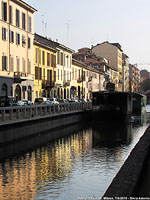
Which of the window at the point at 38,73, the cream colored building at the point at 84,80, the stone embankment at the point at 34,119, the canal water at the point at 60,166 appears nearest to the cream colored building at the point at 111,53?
the cream colored building at the point at 84,80

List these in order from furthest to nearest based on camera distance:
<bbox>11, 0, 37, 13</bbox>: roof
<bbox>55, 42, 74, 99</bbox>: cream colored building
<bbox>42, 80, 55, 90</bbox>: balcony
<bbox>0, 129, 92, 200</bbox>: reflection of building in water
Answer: <bbox>55, 42, 74, 99</bbox>: cream colored building < <bbox>42, 80, 55, 90</bbox>: balcony < <bbox>11, 0, 37, 13</bbox>: roof < <bbox>0, 129, 92, 200</bbox>: reflection of building in water

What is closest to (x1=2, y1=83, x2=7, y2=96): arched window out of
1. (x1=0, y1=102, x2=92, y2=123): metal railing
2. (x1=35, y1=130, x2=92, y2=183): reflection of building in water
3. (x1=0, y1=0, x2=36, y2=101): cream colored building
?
(x1=0, y1=0, x2=36, y2=101): cream colored building

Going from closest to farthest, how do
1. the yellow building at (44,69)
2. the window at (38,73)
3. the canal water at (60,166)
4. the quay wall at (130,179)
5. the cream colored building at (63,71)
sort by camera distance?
the quay wall at (130,179), the canal water at (60,166), the window at (38,73), the yellow building at (44,69), the cream colored building at (63,71)

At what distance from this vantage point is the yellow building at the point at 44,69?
6438 cm

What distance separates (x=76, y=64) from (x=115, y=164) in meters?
72.2

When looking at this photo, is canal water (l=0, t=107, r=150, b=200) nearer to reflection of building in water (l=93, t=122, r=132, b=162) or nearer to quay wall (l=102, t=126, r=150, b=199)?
reflection of building in water (l=93, t=122, r=132, b=162)

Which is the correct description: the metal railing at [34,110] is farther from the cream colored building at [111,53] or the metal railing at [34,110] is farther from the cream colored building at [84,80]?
the cream colored building at [111,53]

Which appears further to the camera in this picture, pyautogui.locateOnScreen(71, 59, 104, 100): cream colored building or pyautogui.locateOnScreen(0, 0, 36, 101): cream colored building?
pyautogui.locateOnScreen(71, 59, 104, 100): cream colored building

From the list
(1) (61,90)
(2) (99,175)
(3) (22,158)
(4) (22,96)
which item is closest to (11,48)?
(4) (22,96)

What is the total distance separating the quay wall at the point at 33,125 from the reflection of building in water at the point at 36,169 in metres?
2.26

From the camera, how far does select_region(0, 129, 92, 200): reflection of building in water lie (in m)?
15.4

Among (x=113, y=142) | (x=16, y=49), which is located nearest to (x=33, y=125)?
(x=113, y=142)

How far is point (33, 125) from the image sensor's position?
3250 centimetres

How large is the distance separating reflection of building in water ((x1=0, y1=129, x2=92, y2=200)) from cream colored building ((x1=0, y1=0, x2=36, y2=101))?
25.1 m
